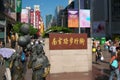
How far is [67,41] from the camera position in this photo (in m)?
18.5

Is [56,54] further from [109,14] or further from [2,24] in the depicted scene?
[109,14]

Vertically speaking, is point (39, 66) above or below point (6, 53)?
below

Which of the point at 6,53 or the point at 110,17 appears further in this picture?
the point at 110,17

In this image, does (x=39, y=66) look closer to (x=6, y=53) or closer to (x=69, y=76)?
(x=6, y=53)

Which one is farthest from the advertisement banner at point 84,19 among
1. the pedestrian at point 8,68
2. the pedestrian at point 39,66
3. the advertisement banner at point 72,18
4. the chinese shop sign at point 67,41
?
the pedestrian at point 39,66

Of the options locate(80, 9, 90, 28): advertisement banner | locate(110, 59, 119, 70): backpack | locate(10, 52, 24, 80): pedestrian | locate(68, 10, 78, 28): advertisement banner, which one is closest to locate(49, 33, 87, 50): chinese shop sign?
locate(110, 59, 119, 70): backpack

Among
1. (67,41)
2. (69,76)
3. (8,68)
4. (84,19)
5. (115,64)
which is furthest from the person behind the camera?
(84,19)

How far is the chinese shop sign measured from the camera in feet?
59.7

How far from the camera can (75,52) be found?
61.4ft

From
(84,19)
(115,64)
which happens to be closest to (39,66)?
(115,64)

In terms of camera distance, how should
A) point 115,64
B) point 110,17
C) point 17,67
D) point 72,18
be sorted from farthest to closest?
1. point 110,17
2. point 72,18
3. point 115,64
4. point 17,67

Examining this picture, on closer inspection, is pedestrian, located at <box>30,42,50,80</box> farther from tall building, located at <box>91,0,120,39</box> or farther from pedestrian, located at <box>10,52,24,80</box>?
tall building, located at <box>91,0,120,39</box>

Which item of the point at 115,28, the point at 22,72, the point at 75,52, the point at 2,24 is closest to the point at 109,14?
the point at 115,28

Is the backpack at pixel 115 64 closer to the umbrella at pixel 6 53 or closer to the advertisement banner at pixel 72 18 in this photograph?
the umbrella at pixel 6 53
